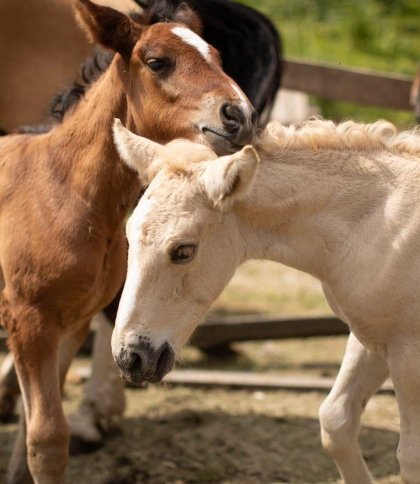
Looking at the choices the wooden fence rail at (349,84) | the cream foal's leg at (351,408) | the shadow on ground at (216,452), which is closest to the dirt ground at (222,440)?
the shadow on ground at (216,452)

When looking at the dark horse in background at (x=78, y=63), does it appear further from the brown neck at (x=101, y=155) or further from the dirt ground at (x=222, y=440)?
the brown neck at (x=101, y=155)

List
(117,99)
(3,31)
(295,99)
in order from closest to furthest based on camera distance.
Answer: (117,99) → (3,31) → (295,99)

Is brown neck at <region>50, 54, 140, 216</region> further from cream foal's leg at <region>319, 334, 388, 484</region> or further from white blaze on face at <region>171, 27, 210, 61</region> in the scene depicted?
cream foal's leg at <region>319, 334, 388, 484</region>

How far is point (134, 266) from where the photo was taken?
11.3 ft

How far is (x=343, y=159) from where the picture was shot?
12.4ft

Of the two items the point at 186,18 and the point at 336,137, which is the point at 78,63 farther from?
the point at 336,137

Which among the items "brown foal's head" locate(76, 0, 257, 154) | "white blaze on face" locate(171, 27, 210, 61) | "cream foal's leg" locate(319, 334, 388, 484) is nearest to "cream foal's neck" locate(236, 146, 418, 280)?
"brown foal's head" locate(76, 0, 257, 154)

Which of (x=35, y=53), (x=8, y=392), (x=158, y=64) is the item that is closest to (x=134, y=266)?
(x=158, y=64)

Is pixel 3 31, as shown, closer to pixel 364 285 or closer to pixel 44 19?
pixel 44 19

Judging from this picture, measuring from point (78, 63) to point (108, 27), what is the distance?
1.78m

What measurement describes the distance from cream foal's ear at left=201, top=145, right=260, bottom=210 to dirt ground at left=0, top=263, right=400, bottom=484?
1.92m

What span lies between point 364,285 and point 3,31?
332cm

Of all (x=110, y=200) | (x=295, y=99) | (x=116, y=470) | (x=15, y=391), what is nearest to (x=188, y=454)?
(x=116, y=470)

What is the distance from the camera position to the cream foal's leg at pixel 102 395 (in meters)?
5.38
